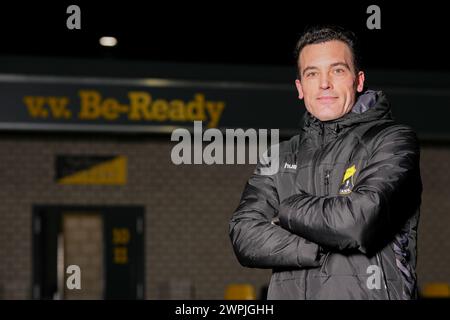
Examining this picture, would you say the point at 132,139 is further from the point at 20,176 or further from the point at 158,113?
the point at 20,176

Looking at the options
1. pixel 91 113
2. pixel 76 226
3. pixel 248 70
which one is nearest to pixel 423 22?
pixel 248 70

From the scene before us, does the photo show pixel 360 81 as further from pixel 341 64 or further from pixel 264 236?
pixel 264 236

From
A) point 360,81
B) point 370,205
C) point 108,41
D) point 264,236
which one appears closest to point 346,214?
point 370,205

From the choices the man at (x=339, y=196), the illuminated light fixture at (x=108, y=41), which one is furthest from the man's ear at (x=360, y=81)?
the illuminated light fixture at (x=108, y=41)

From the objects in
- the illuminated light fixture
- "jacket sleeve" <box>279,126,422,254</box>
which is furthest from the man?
the illuminated light fixture

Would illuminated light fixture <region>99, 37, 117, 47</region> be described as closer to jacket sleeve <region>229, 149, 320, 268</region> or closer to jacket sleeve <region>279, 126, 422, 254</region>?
jacket sleeve <region>229, 149, 320, 268</region>

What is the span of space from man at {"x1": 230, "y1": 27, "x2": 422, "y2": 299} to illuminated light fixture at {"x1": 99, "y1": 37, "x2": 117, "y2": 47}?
25.4ft

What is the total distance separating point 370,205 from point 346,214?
0.07 metres

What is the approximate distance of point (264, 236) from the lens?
7.88 feet

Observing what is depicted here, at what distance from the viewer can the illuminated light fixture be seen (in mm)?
9945

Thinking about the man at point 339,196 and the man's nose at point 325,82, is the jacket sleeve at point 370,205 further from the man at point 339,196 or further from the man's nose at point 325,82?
the man's nose at point 325,82

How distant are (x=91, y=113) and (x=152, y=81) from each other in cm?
91

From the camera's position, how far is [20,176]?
10812 mm

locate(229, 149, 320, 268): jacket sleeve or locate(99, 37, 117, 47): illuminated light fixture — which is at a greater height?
locate(99, 37, 117, 47): illuminated light fixture
